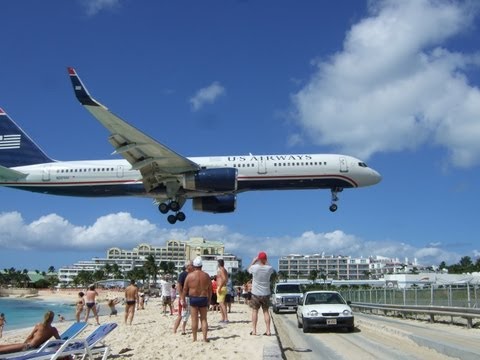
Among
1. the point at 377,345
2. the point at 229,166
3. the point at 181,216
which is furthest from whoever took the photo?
the point at 181,216

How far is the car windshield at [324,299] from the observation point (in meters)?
16.5

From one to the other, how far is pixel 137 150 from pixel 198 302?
60.6ft

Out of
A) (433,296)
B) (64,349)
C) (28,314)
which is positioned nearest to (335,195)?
(433,296)

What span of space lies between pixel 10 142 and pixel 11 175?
11.9ft

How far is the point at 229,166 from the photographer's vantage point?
1246 inches

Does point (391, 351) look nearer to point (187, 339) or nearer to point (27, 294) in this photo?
point (187, 339)

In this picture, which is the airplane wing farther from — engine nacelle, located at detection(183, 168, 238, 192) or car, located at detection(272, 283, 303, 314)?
car, located at detection(272, 283, 303, 314)

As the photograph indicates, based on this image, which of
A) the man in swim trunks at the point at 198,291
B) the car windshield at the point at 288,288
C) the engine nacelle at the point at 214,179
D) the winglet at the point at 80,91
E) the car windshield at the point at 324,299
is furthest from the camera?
the car windshield at the point at 288,288

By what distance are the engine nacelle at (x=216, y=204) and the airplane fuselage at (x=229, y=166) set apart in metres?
0.80

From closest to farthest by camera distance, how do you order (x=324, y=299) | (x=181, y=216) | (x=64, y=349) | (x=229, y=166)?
(x=64, y=349), (x=324, y=299), (x=229, y=166), (x=181, y=216)

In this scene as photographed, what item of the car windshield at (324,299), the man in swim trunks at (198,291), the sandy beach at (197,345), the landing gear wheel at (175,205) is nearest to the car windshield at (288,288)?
the landing gear wheel at (175,205)

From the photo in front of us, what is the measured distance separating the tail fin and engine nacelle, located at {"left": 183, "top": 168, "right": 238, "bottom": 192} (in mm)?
11429

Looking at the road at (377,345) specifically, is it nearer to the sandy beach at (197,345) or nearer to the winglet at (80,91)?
the sandy beach at (197,345)

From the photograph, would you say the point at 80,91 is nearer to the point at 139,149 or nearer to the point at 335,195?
the point at 139,149
